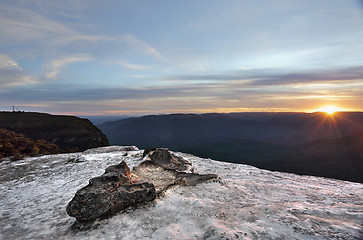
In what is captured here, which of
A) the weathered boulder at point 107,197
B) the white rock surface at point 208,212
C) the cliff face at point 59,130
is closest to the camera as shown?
the white rock surface at point 208,212

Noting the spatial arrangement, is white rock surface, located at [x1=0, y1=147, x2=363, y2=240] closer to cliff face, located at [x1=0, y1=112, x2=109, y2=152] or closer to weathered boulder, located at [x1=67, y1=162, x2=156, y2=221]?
weathered boulder, located at [x1=67, y1=162, x2=156, y2=221]

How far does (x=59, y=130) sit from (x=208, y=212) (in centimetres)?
4333

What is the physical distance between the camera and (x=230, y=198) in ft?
28.3

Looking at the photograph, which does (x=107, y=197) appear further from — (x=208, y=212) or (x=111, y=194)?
(x=208, y=212)

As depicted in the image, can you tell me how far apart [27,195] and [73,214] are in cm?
545

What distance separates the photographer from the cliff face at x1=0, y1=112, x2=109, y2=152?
3553 cm

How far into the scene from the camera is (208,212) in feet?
23.6

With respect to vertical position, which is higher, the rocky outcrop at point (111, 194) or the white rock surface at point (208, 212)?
the rocky outcrop at point (111, 194)

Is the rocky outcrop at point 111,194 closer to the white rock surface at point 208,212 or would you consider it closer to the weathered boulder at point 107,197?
the weathered boulder at point 107,197

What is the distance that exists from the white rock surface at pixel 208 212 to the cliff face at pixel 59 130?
25.4m

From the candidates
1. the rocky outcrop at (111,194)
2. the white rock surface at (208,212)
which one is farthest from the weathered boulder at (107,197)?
the white rock surface at (208,212)

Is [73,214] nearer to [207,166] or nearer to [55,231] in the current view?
[55,231]

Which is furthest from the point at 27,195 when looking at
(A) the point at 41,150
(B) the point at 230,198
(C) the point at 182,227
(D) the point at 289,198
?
(A) the point at 41,150

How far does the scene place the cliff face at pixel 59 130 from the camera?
35.5 metres
